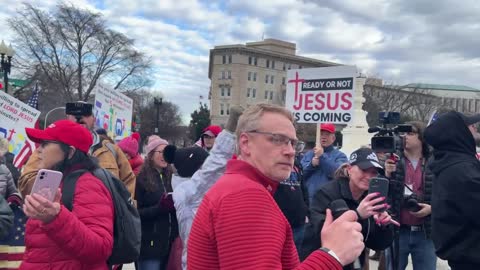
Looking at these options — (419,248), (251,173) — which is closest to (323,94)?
(419,248)

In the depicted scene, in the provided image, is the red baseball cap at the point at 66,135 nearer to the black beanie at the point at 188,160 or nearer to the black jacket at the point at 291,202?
the black beanie at the point at 188,160

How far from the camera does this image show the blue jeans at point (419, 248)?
496cm

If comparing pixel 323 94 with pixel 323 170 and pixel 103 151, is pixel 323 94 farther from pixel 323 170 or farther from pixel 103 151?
pixel 103 151

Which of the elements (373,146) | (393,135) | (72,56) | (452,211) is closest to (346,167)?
(373,146)

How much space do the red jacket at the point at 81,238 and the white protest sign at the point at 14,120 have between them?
5.47m

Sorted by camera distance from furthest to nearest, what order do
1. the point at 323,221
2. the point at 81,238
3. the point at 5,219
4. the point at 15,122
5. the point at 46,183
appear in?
the point at 15,122 < the point at 5,219 < the point at 323,221 < the point at 81,238 < the point at 46,183

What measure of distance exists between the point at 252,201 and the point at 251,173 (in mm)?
218

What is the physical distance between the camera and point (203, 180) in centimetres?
361

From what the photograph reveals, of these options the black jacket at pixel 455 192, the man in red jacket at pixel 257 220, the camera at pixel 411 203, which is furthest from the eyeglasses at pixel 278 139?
the camera at pixel 411 203

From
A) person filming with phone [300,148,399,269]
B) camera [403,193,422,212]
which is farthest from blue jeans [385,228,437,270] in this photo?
person filming with phone [300,148,399,269]

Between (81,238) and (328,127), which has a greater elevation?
(328,127)

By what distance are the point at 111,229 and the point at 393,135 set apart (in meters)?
2.40

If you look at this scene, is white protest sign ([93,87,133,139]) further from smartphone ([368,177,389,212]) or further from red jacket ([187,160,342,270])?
red jacket ([187,160,342,270])

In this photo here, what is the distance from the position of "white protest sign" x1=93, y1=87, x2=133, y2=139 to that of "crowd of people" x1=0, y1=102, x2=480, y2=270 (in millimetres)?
2639
